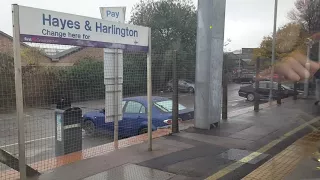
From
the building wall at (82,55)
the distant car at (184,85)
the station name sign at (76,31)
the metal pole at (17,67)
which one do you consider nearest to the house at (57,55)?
the building wall at (82,55)

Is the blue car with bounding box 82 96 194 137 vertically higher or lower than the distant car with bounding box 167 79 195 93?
lower

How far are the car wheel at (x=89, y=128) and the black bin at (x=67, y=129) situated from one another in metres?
2.76

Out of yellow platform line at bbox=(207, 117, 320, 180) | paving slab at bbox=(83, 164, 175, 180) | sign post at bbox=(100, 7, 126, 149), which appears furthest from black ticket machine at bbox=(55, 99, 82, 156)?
yellow platform line at bbox=(207, 117, 320, 180)

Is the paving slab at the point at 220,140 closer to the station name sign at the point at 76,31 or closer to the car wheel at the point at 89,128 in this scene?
the station name sign at the point at 76,31

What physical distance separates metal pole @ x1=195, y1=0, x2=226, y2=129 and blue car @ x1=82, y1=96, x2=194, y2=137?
854mm

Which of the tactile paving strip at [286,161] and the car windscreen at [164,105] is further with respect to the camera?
the car windscreen at [164,105]

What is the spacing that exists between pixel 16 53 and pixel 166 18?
24723 mm

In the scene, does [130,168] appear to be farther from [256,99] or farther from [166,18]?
[166,18]

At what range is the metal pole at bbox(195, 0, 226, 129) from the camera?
7.58 meters

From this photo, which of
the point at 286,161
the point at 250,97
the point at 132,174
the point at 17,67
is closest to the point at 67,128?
the point at 132,174

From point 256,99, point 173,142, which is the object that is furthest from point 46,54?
point 256,99

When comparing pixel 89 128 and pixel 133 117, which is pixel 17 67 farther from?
pixel 89 128

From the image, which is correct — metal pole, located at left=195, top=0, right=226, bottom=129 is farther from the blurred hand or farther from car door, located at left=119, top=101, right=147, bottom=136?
the blurred hand

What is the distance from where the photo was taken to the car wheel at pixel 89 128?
8.42 meters
